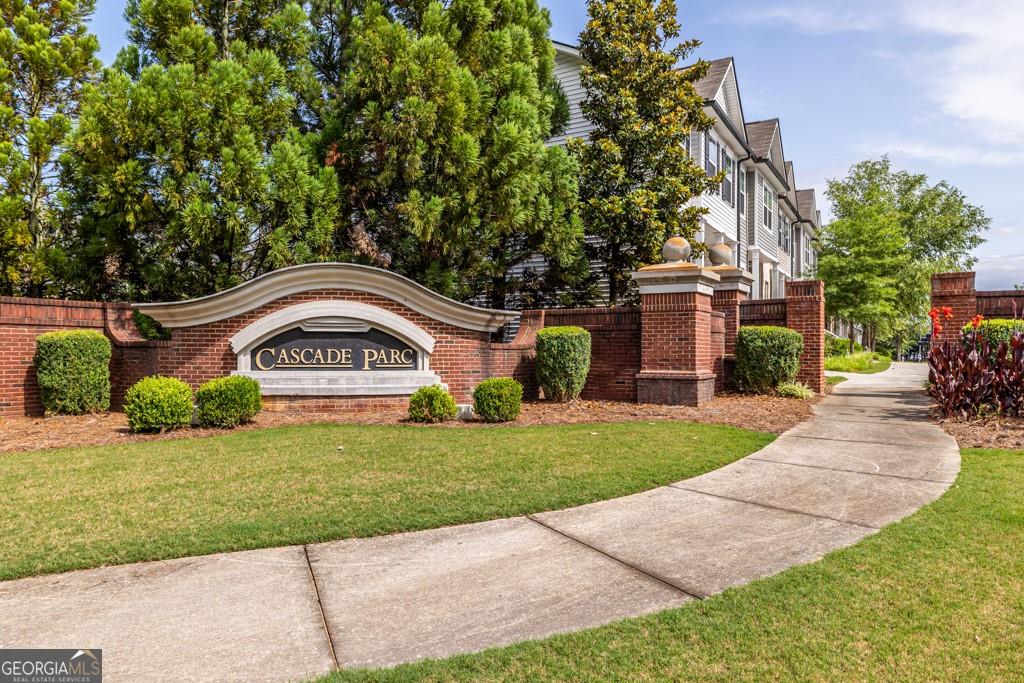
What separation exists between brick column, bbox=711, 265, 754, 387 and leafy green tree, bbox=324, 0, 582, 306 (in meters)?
3.23

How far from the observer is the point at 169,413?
8.10m

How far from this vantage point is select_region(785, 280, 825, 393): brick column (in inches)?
505

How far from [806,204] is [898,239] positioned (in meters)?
14.3

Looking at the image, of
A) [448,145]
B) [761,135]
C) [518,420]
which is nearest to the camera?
[518,420]

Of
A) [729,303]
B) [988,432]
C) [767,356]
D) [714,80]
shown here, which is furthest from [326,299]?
[714,80]

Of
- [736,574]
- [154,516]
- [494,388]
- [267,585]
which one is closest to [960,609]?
[736,574]

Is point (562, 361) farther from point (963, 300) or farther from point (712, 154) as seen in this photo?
point (712, 154)

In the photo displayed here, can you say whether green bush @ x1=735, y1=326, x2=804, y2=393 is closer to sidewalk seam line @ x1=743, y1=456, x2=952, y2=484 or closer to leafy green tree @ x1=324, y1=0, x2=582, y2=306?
leafy green tree @ x1=324, y1=0, x2=582, y2=306

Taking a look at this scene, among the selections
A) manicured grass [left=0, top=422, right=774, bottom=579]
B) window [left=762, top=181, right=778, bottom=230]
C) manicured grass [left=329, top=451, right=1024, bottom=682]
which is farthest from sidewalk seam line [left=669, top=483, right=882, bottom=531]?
window [left=762, top=181, right=778, bottom=230]

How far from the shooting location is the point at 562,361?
10.8 metres

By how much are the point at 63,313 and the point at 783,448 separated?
1091 centimetres

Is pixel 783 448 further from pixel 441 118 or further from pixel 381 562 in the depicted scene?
pixel 441 118

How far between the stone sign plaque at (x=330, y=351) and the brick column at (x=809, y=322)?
26.6 feet

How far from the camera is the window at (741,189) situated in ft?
81.3
